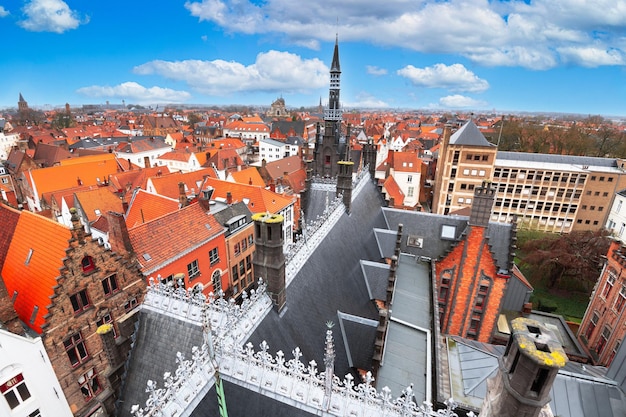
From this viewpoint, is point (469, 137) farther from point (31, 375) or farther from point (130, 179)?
point (31, 375)

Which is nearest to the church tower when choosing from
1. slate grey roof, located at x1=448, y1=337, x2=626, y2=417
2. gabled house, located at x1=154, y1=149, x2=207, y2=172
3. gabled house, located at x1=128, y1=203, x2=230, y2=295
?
gabled house, located at x1=128, y1=203, x2=230, y2=295

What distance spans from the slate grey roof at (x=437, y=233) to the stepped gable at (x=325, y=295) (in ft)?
12.3

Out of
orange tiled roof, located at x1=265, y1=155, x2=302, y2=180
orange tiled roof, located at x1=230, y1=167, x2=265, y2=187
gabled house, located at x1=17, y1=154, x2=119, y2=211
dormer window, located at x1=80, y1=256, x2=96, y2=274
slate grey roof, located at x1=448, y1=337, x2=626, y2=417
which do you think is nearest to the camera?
slate grey roof, located at x1=448, y1=337, x2=626, y2=417

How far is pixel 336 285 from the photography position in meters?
14.9

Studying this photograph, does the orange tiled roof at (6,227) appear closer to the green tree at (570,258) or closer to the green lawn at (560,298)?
the green lawn at (560,298)

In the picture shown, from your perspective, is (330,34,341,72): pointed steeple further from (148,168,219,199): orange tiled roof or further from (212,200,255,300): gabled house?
(148,168,219,199): orange tiled roof

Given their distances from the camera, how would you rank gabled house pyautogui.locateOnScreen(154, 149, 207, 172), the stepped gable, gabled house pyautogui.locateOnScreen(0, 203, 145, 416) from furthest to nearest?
gabled house pyautogui.locateOnScreen(154, 149, 207, 172) → gabled house pyautogui.locateOnScreen(0, 203, 145, 416) → the stepped gable

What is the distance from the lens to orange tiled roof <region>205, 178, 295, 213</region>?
33.2 meters

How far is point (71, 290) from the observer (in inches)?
563

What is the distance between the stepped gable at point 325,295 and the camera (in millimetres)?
10547

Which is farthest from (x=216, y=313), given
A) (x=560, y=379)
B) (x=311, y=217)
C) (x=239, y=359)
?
(x=560, y=379)

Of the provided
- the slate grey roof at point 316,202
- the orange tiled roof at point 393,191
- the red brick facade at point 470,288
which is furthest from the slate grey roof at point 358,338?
the orange tiled roof at point 393,191

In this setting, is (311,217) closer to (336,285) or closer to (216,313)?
(336,285)

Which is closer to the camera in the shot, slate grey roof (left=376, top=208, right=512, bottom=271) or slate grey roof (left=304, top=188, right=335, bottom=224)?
slate grey roof (left=376, top=208, right=512, bottom=271)
